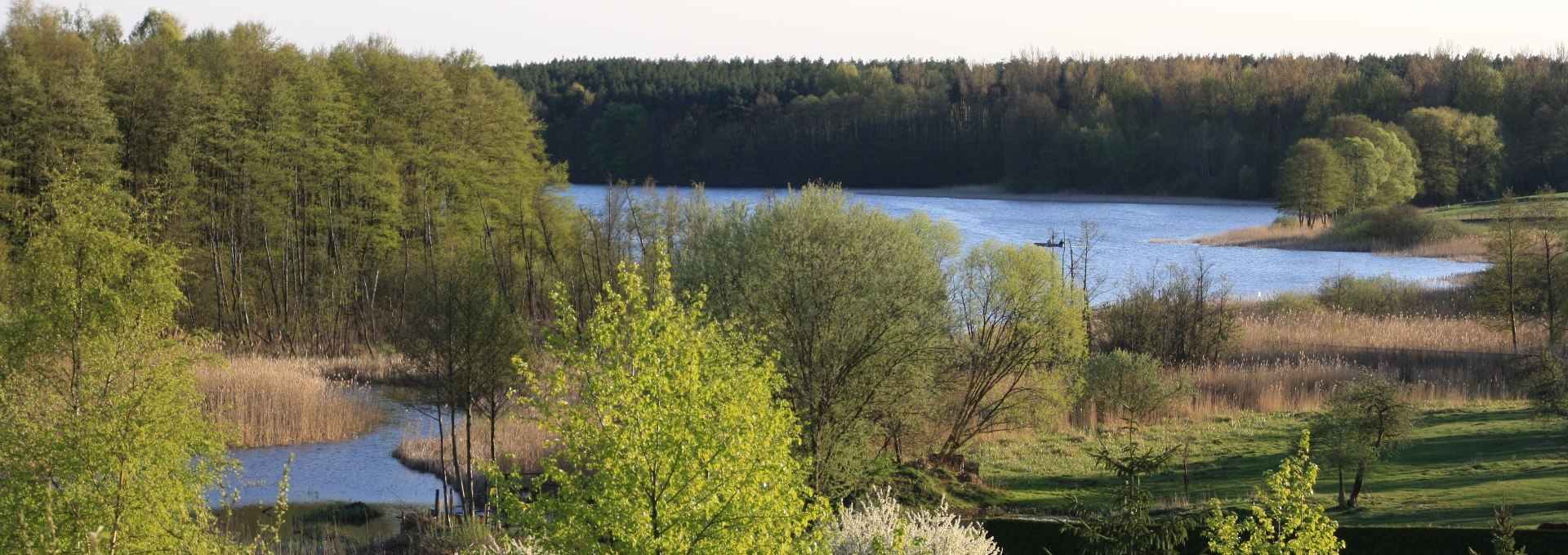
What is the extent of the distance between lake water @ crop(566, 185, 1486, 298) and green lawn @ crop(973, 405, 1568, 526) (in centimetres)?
746

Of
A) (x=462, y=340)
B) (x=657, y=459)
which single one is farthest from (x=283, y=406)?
(x=657, y=459)

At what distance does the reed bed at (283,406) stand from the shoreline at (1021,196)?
7500 centimetres

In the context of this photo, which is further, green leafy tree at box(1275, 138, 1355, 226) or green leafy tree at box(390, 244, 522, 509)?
green leafy tree at box(1275, 138, 1355, 226)

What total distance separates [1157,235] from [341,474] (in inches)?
2301

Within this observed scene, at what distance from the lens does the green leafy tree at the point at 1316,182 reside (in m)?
74.4

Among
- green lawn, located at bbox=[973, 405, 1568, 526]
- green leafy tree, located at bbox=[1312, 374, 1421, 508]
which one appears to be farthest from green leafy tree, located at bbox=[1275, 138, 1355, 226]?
green leafy tree, located at bbox=[1312, 374, 1421, 508]

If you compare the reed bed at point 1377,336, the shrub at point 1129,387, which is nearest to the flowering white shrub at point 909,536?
the shrub at point 1129,387

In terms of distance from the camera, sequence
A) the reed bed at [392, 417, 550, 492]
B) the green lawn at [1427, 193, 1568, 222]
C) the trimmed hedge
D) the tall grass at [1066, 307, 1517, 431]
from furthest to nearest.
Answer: the green lawn at [1427, 193, 1568, 222], the tall grass at [1066, 307, 1517, 431], the reed bed at [392, 417, 550, 492], the trimmed hedge

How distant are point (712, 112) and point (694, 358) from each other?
115570 millimetres

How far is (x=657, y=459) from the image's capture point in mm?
9570

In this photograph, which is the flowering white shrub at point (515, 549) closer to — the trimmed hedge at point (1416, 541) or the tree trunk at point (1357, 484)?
the trimmed hedge at point (1416, 541)

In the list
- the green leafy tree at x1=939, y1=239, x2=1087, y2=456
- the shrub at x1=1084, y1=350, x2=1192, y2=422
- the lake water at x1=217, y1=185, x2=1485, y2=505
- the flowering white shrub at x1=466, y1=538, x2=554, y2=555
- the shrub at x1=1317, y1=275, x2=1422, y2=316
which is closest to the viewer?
the flowering white shrub at x1=466, y1=538, x2=554, y2=555

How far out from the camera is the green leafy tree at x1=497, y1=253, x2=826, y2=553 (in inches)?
373

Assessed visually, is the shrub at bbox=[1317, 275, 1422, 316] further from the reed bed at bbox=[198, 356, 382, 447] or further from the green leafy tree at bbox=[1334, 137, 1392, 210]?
the green leafy tree at bbox=[1334, 137, 1392, 210]
